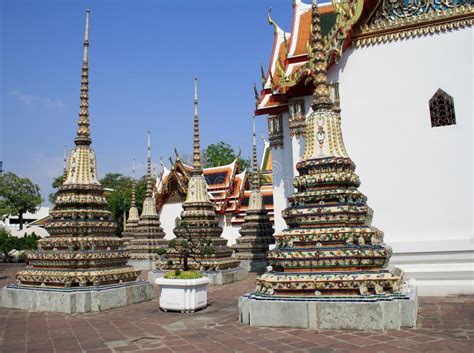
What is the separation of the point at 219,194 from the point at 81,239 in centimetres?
2000

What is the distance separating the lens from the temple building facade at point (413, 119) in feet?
31.8

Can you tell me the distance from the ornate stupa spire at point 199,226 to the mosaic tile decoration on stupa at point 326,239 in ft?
24.1

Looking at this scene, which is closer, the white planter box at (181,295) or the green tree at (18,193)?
the white planter box at (181,295)

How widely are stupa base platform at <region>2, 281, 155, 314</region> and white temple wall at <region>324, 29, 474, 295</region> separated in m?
5.95

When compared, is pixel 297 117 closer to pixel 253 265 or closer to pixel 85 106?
pixel 85 106

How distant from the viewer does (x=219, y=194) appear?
29078mm

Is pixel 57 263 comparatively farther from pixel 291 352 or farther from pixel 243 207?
pixel 243 207

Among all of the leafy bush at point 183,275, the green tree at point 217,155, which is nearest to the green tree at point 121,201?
the green tree at point 217,155

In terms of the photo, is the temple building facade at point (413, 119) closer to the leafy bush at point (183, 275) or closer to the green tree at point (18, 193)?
the leafy bush at point (183, 275)

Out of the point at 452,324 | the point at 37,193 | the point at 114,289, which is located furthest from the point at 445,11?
the point at 37,193

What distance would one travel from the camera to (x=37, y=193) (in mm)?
46844

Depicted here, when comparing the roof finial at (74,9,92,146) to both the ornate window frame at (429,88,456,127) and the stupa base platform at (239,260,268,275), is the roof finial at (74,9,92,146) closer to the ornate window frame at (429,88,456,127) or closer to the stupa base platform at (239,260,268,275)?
the ornate window frame at (429,88,456,127)

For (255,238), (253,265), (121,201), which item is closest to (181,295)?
(253,265)

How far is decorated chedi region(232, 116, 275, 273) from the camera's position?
18625mm
